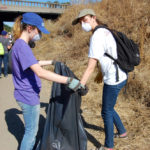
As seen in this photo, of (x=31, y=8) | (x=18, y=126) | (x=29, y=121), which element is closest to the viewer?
(x=29, y=121)

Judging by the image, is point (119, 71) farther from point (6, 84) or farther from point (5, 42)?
point (5, 42)

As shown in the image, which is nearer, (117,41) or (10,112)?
(117,41)

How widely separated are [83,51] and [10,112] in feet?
15.4

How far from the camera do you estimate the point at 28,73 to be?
2166mm

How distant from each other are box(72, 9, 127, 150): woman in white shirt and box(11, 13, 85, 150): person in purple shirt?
Answer: 45 cm

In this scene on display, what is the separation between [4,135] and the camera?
11.4ft

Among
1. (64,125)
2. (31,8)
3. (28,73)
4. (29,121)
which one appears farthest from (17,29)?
(31,8)

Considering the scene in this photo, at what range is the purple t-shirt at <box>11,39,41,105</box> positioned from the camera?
196 centimetres

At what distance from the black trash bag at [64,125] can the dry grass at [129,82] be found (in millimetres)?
739

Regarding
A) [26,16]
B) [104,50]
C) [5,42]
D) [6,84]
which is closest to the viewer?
[26,16]

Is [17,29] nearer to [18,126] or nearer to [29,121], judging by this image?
[29,121]

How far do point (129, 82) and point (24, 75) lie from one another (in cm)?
335

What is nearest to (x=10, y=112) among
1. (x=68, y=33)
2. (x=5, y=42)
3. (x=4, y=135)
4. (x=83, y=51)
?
(x=4, y=135)

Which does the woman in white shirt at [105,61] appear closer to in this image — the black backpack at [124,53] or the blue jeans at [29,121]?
the black backpack at [124,53]
